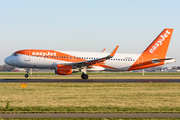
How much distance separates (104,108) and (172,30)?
35.4 meters

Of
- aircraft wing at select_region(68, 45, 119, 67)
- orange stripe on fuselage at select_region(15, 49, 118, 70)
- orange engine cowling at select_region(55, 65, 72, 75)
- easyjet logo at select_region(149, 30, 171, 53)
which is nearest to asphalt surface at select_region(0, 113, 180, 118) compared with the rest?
orange engine cowling at select_region(55, 65, 72, 75)

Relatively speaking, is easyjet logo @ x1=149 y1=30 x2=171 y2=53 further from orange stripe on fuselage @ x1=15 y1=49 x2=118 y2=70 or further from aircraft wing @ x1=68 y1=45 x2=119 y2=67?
orange stripe on fuselage @ x1=15 y1=49 x2=118 y2=70

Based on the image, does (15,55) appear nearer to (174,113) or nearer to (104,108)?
(104,108)

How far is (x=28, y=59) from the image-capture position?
40.8 m

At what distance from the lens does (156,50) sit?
148ft

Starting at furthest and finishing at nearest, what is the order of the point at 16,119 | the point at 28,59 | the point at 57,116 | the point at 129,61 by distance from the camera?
1. the point at 129,61
2. the point at 28,59
3. the point at 57,116
4. the point at 16,119

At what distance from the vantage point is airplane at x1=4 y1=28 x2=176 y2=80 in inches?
1567

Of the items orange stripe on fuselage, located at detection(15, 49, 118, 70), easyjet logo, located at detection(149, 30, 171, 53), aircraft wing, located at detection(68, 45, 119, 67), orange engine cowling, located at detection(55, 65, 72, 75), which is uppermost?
easyjet logo, located at detection(149, 30, 171, 53)

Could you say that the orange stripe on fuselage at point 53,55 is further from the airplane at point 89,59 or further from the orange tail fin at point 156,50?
the orange tail fin at point 156,50

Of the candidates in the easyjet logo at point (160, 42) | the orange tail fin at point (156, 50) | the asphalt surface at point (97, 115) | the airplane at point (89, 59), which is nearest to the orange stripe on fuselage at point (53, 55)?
the airplane at point (89, 59)

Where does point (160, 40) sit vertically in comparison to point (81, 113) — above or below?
above

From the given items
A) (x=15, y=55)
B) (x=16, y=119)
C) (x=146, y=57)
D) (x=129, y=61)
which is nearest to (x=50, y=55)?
(x=15, y=55)

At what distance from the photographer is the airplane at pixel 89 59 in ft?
131

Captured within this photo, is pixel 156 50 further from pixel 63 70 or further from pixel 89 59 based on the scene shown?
pixel 63 70
